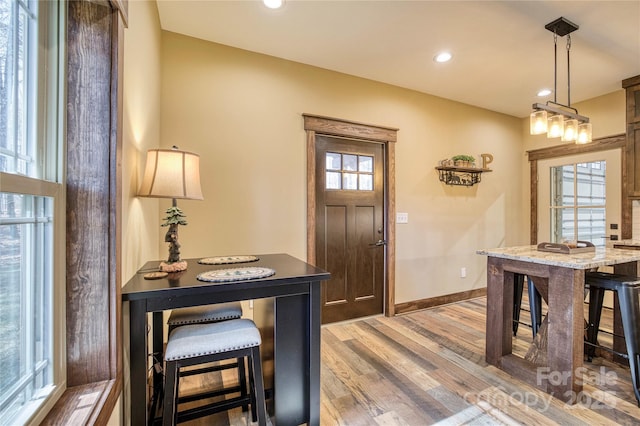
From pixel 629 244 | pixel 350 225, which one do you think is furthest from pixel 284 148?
pixel 629 244

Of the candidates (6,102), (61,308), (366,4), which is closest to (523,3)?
(366,4)

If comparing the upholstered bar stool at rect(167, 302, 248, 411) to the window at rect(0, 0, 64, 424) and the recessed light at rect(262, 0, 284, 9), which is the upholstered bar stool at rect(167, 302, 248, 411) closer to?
the window at rect(0, 0, 64, 424)

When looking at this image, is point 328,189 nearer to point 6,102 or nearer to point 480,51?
point 480,51

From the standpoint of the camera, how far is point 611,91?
358cm

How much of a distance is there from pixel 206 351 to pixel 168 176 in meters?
0.87

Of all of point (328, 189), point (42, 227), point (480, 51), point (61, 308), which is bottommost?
point (61, 308)

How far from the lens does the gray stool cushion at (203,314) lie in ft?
5.31

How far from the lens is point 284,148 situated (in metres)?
A: 2.86

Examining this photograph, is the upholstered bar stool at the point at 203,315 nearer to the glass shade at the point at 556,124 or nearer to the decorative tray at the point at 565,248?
the decorative tray at the point at 565,248

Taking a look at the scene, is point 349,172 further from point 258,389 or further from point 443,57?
point 258,389

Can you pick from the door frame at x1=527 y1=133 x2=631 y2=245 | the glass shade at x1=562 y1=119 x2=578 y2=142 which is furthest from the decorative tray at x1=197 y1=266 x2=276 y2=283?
the door frame at x1=527 y1=133 x2=631 y2=245

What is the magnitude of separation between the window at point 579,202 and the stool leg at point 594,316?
182 cm

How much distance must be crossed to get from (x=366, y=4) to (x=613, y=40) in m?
2.23

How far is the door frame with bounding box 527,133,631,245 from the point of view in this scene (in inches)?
135
